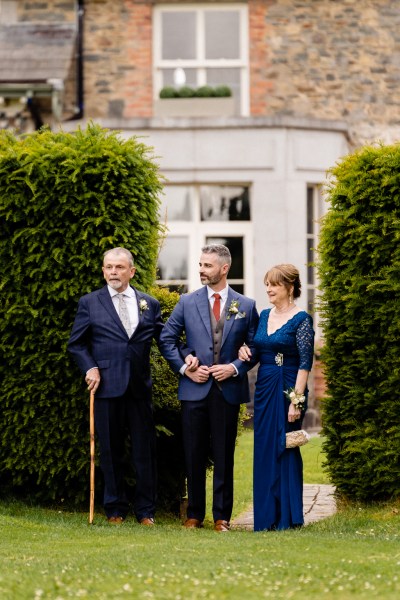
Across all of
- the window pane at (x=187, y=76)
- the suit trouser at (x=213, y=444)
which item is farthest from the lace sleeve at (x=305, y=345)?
the window pane at (x=187, y=76)

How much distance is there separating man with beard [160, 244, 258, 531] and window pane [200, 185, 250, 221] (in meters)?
9.63

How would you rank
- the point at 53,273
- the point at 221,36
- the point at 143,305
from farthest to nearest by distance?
→ the point at 221,36, the point at 53,273, the point at 143,305

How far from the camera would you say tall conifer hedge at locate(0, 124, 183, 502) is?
1017 centimetres

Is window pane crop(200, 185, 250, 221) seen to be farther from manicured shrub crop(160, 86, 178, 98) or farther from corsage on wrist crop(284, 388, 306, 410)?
corsage on wrist crop(284, 388, 306, 410)

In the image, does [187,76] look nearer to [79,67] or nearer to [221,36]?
[221,36]

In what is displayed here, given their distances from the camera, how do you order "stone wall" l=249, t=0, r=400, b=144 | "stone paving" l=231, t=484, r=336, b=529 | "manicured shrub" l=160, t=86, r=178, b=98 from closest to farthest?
1. "stone paving" l=231, t=484, r=336, b=529
2. "manicured shrub" l=160, t=86, r=178, b=98
3. "stone wall" l=249, t=0, r=400, b=144

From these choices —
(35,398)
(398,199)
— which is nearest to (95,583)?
(35,398)

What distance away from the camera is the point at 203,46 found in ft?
71.1

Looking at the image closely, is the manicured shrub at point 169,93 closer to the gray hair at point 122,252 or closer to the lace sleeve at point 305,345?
the gray hair at point 122,252

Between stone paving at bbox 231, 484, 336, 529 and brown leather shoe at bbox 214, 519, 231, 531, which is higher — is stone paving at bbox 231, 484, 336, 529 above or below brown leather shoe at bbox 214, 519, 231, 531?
below

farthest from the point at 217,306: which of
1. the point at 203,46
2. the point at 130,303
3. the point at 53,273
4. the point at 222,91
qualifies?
the point at 203,46

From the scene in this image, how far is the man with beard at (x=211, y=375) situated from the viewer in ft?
31.5

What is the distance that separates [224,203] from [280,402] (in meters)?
10.1

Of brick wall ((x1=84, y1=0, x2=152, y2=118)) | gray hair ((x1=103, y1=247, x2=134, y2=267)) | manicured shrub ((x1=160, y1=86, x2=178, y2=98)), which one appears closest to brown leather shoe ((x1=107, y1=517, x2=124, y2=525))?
gray hair ((x1=103, y1=247, x2=134, y2=267))
